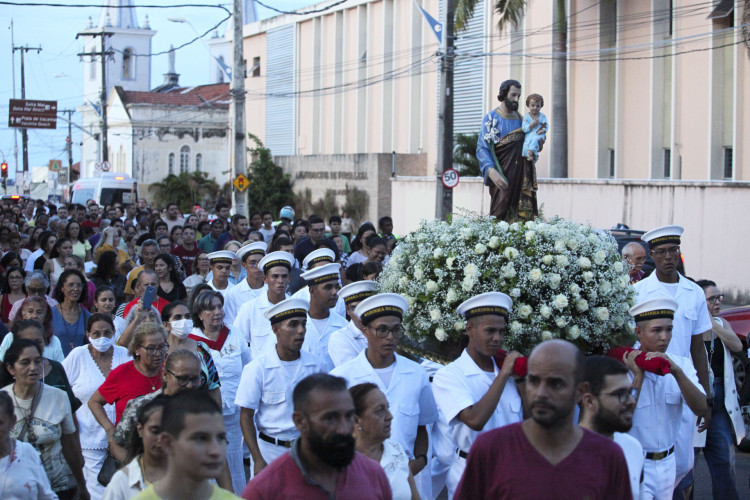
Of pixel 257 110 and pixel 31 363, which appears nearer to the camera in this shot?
pixel 31 363

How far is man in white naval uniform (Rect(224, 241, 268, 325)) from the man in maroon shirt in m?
3.58

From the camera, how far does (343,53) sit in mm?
44031

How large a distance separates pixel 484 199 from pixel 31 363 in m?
23.8

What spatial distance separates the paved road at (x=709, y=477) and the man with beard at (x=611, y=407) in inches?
149

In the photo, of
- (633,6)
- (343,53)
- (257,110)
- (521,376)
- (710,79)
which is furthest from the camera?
(257,110)

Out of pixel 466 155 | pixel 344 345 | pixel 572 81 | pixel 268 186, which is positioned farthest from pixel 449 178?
pixel 268 186

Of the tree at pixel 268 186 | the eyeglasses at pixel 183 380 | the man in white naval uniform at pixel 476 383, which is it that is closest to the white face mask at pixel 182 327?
the eyeglasses at pixel 183 380

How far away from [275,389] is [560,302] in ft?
6.08

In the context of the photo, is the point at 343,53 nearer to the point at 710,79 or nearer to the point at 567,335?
the point at 710,79

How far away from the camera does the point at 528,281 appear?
6492mm

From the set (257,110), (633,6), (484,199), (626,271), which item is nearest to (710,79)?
(633,6)

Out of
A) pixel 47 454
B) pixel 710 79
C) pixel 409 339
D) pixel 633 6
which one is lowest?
pixel 47 454

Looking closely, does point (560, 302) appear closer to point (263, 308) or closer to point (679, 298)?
point (679, 298)

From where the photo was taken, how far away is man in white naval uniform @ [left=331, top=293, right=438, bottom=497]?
573cm
